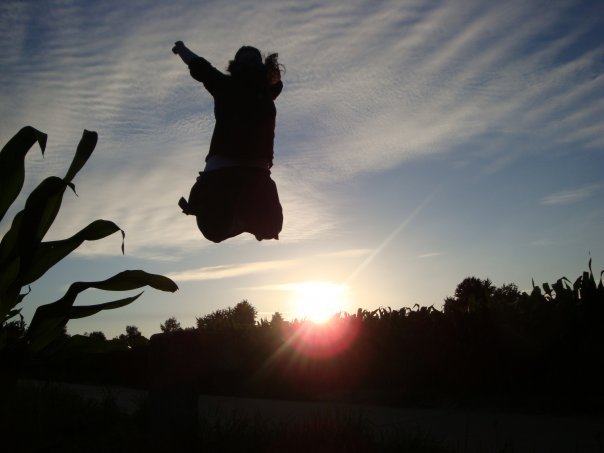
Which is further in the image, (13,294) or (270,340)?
(270,340)

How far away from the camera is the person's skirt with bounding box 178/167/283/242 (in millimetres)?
3109

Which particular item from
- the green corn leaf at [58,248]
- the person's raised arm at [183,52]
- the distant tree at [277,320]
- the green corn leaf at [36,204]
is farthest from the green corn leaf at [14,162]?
the distant tree at [277,320]

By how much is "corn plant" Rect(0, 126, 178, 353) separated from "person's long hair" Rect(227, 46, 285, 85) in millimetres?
1240

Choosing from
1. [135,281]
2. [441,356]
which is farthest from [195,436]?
[441,356]

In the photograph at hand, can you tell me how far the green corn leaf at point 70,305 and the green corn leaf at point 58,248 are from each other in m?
0.21

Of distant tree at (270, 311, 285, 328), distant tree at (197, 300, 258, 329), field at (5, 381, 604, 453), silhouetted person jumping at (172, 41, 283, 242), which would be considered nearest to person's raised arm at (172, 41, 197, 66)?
silhouetted person jumping at (172, 41, 283, 242)

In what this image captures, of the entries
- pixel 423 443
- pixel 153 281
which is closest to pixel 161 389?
pixel 153 281

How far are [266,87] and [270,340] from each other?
14.3 ft

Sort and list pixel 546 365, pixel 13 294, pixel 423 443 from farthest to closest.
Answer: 1. pixel 546 365
2. pixel 423 443
3. pixel 13 294

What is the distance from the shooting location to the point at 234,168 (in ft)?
10.3

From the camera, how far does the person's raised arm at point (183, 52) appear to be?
3352 mm

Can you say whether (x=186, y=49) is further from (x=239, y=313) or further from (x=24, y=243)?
(x=239, y=313)

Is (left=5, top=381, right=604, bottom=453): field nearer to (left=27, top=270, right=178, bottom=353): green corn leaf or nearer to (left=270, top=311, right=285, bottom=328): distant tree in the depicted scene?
(left=27, top=270, right=178, bottom=353): green corn leaf

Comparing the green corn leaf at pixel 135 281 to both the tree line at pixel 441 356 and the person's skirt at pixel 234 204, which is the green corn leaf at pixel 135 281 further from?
the person's skirt at pixel 234 204
